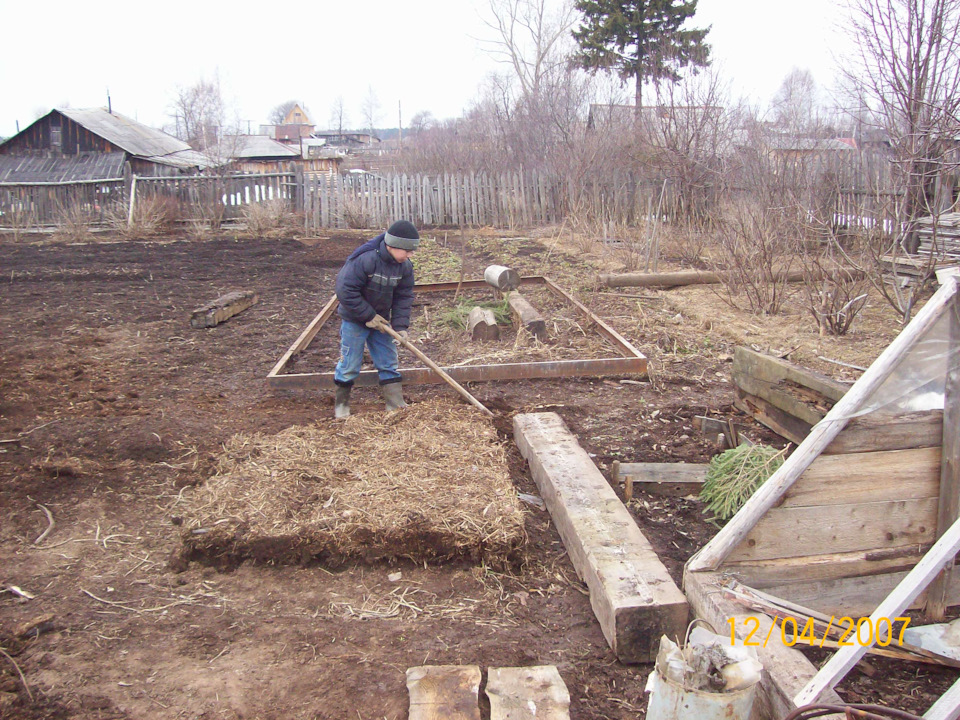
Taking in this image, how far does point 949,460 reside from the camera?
2.96 m

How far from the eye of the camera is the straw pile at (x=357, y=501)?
137 inches

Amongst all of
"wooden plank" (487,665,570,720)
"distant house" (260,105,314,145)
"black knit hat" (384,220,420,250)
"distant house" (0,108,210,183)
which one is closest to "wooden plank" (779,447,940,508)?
"wooden plank" (487,665,570,720)

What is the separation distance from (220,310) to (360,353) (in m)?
4.17

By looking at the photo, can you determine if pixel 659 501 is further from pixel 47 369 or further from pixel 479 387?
pixel 47 369

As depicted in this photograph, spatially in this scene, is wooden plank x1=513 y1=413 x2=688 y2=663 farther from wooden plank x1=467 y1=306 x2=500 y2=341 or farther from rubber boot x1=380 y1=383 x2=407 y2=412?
wooden plank x1=467 y1=306 x2=500 y2=341

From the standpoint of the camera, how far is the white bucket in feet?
6.79

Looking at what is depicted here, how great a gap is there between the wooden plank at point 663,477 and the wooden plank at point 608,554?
28cm

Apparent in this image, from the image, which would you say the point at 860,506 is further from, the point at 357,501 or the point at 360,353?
the point at 360,353

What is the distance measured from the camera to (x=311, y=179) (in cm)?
2100

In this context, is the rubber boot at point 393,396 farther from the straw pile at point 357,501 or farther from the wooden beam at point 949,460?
the wooden beam at point 949,460

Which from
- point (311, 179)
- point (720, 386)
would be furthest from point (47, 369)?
point (311, 179)

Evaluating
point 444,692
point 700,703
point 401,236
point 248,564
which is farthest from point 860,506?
point 401,236

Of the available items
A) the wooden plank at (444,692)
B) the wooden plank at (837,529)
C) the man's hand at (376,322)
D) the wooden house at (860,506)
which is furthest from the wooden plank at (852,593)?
the man's hand at (376,322)

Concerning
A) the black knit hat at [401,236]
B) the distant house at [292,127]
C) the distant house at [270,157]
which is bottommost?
the black knit hat at [401,236]
